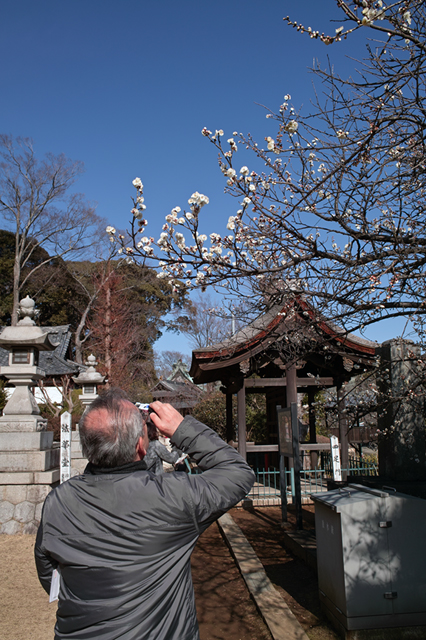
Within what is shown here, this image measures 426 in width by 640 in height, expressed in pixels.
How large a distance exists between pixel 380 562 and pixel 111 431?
114 inches

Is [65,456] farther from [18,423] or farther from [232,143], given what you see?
[232,143]

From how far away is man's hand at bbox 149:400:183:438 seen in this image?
67.1 inches

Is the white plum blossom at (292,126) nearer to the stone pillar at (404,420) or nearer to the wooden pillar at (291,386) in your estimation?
the stone pillar at (404,420)

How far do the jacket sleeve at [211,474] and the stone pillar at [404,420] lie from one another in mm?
3490

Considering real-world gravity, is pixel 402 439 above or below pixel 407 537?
above

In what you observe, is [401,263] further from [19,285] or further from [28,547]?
[19,285]

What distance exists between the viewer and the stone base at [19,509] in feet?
22.8

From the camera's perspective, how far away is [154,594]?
5.00 feet

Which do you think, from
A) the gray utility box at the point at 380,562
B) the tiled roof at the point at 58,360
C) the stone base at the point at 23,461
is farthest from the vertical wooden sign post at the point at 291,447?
the tiled roof at the point at 58,360

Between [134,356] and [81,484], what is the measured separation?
28663 mm

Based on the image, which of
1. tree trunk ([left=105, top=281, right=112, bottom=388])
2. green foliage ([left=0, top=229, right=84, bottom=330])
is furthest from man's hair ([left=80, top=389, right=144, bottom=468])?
green foliage ([left=0, top=229, right=84, bottom=330])

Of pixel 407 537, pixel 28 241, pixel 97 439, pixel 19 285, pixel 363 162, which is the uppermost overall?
pixel 28 241

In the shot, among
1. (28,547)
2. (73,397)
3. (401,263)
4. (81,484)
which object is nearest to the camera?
Result: (81,484)

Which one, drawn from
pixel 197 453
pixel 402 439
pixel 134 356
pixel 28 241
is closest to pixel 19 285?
pixel 28 241
